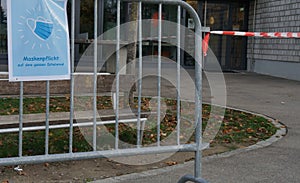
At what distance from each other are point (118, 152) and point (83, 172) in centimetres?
126

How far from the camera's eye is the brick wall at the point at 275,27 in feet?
50.0

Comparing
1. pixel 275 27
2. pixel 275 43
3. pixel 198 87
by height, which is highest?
pixel 275 27

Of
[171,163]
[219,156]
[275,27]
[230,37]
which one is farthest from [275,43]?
[171,163]

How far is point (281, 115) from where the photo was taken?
322 inches

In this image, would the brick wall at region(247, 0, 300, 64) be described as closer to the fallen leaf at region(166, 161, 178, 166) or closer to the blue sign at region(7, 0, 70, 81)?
the fallen leaf at region(166, 161, 178, 166)

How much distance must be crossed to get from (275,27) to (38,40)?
Answer: 14797 mm

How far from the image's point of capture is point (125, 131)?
5.65 metres

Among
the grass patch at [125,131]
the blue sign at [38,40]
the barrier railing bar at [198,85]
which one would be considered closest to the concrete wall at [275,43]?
the grass patch at [125,131]

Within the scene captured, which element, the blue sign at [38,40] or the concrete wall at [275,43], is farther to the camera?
the concrete wall at [275,43]

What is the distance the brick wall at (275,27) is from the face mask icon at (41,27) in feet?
42.8

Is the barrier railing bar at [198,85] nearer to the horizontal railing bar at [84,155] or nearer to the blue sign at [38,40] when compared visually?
the horizontal railing bar at [84,155]

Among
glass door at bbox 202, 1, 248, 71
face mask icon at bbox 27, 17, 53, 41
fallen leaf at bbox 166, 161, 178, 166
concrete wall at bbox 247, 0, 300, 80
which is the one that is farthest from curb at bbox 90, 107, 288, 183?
glass door at bbox 202, 1, 248, 71

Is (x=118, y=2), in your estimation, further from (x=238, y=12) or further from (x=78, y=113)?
(x=238, y=12)

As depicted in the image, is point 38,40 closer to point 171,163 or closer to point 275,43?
point 171,163
